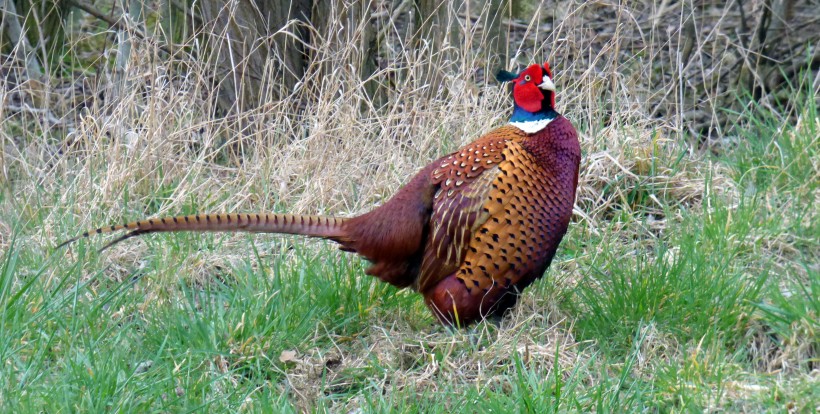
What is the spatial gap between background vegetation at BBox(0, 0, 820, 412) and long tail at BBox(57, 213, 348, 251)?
0.17 metres

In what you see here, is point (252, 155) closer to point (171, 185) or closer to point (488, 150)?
point (171, 185)

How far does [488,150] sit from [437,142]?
1.22 metres

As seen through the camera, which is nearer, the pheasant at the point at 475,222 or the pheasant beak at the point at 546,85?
the pheasant at the point at 475,222

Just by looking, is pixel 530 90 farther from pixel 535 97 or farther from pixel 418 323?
pixel 418 323

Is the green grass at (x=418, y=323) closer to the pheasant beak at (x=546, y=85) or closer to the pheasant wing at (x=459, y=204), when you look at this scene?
the pheasant wing at (x=459, y=204)

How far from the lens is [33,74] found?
6.01m

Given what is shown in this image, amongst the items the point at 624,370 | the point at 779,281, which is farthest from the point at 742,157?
the point at 624,370

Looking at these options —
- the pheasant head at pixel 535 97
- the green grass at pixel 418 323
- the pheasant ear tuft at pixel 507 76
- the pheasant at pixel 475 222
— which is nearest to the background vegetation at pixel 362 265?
the green grass at pixel 418 323

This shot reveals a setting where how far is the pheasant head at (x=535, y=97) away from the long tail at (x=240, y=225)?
734mm

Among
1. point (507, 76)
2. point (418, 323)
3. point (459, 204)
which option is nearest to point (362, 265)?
point (418, 323)

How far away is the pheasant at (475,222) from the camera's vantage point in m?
3.14

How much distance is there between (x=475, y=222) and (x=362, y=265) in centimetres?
59

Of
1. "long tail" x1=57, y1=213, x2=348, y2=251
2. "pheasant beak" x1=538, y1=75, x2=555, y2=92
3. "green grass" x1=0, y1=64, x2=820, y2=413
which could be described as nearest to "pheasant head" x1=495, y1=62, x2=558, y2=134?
"pheasant beak" x1=538, y1=75, x2=555, y2=92

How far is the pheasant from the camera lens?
3.14 m
